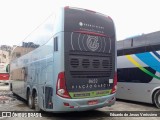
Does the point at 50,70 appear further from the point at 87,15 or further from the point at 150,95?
the point at 150,95

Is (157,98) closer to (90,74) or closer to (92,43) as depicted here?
(90,74)

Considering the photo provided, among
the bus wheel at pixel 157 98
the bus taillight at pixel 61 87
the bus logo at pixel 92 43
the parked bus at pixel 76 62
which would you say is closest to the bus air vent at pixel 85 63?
the parked bus at pixel 76 62

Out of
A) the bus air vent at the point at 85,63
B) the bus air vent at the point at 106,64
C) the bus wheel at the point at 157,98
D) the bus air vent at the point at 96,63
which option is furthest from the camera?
the bus wheel at the point at 157,98

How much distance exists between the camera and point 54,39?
7.81 meters

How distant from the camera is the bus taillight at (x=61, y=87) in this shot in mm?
7375

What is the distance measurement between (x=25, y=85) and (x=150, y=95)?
6.24 meters

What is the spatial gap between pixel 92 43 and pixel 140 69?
15.3ft

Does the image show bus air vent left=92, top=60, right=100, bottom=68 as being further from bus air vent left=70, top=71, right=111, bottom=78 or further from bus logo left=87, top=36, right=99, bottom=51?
bus logo left=87, top=36, right=99, bottom=51

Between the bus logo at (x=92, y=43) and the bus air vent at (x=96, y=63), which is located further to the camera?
the bus air vent at (x=96, y=63)

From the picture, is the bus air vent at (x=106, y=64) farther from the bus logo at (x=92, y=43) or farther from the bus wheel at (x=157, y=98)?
the bus wheel at (x=157, y=98)

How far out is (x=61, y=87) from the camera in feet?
24.2

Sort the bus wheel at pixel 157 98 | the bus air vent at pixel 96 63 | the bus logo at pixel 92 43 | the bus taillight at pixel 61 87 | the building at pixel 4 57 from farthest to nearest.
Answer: the building at pixel 4 57 → the bus wheel at pixel 157 98 → the bus air vent at pixel 96 63 → the bus logo at pixel 92 43 → the bus taillight at pixel 61 87

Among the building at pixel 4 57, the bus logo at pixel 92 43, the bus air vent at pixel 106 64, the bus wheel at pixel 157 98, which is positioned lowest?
the bus wheel at pixel 157 98

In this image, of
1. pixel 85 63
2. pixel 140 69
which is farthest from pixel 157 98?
pixel 85 63
